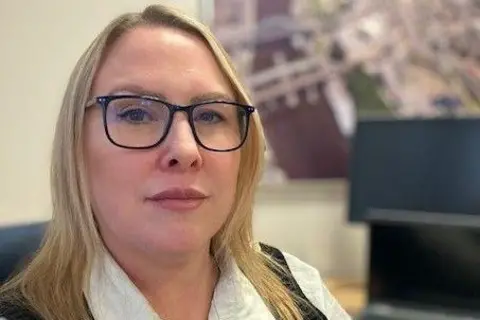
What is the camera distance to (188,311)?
0.97 meters

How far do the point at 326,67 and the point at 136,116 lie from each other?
1324 mm

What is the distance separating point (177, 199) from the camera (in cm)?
88

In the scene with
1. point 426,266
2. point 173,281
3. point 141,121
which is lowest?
point 426,266

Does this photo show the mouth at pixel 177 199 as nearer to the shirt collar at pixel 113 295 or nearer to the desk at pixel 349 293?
the shirt collar at pixel 113 295

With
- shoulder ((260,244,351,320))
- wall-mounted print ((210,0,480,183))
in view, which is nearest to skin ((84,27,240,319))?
shoulder ((260,244,351,320))

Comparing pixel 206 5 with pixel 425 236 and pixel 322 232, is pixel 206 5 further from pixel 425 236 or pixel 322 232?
pixel 425 236

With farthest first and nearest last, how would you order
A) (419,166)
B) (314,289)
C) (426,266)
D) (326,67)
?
(326,67) → (419,166) → (426,266) → (314,289)

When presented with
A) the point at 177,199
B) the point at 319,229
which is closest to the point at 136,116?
the point at 177,199

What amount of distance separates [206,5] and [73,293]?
54.1 inches

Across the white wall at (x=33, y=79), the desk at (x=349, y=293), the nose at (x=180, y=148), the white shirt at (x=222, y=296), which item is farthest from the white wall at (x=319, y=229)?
the nose at (x=180, y=148)

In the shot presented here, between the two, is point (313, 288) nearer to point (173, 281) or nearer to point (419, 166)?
point (173, 281)

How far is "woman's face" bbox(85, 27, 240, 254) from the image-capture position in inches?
34.0

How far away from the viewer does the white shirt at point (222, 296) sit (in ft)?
2.92

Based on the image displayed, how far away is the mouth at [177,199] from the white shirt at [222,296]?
12cm
